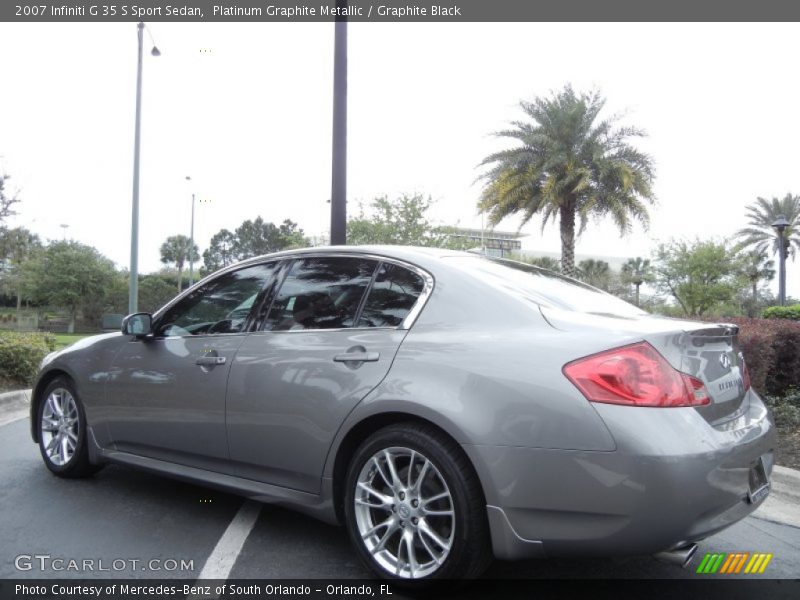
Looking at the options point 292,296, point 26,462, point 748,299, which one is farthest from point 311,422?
point 748,299

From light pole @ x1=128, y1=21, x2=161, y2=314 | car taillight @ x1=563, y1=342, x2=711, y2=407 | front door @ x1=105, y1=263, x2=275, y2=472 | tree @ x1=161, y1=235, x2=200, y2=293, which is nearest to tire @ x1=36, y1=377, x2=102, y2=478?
front door @ x1=105, y1=263, x2=275, y2=472

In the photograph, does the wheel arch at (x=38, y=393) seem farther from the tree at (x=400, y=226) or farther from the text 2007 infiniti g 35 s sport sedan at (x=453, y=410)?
the tree at (x=400, y=226)

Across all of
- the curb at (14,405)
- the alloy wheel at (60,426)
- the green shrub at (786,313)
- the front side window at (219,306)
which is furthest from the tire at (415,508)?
the green shrub at (786,313)

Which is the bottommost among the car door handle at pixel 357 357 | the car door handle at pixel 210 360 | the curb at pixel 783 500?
the curb at pixel 783 500

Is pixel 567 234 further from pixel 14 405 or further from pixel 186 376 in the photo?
pixel 186 376

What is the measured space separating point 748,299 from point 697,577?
185 feet

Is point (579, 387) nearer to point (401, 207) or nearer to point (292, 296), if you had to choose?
point (292, 296)

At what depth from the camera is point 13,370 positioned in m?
9.02

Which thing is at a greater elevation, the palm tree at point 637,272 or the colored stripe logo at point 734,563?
the palm tree at point 637,272

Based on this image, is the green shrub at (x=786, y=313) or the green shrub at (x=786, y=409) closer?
the green shrub at (x=786, y=409)

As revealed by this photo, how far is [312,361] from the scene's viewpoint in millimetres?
3186

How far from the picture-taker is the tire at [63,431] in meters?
4.47

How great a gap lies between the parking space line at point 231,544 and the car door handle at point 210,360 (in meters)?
0.94

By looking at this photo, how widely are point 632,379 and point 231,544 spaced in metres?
2.26
